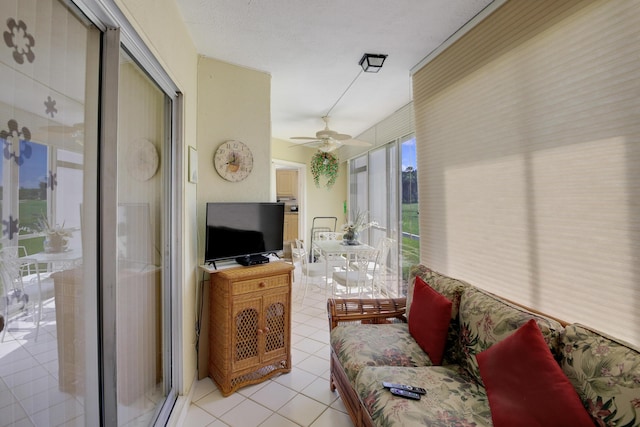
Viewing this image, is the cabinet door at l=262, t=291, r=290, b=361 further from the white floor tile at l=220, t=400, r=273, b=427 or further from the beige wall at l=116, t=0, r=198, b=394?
the beige wall at l=116, t=0, r=198, b=394

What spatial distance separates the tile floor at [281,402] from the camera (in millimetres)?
1769

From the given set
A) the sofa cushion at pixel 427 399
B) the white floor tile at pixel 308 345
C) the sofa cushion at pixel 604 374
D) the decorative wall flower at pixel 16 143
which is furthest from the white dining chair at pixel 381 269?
the decorative wall flower at pixel 16 143

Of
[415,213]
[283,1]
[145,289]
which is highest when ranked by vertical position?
[283,1]

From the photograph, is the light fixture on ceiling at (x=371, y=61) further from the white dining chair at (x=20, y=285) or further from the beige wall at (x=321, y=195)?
the beige wall at (x=321, y=195)

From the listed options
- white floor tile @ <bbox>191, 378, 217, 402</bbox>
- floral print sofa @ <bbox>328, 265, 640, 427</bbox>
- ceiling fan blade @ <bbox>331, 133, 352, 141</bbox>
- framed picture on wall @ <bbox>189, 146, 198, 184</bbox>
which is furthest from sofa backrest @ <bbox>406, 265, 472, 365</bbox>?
ceiling fan blade @ <bbox>331, 133, 352, 141</bbox>

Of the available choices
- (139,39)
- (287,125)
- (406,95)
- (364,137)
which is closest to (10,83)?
(139,39)

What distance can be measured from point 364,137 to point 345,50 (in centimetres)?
265

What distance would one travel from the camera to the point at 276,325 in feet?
7.33

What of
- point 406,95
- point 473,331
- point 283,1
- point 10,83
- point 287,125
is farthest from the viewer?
point 287,125

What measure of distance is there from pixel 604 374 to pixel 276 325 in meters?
1.88

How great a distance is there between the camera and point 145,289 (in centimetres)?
148

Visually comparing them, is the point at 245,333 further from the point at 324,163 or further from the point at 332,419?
the point at 324,163

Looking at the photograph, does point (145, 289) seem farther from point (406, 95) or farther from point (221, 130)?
point (406, 95)

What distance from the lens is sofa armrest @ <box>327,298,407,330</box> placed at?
2105mm
